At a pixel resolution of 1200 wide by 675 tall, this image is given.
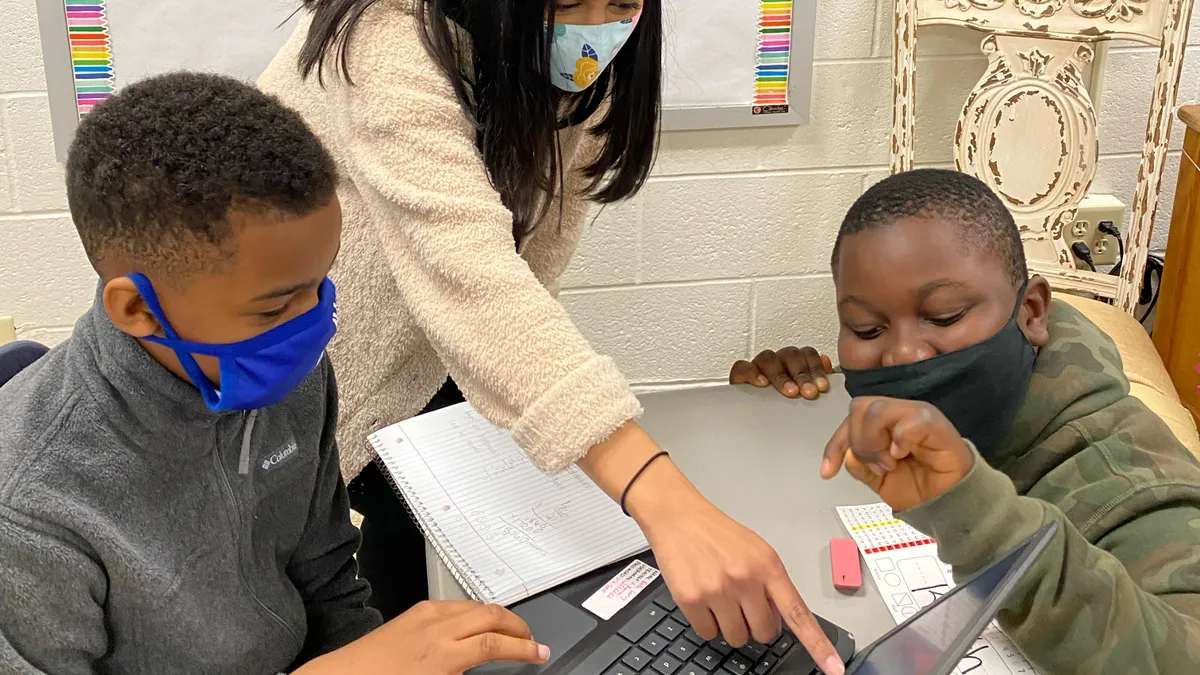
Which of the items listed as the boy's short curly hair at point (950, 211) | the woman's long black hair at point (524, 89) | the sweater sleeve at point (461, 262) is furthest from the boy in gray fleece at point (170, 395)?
the boy's short curly hair at point (950, 211)

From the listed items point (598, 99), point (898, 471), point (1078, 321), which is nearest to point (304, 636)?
point (898, 471)

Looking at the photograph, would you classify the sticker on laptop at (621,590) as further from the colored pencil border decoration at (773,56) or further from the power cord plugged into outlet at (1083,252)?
the power cord plugged into outlet at (1083,252)

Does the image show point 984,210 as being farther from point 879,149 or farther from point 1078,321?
point 879,149

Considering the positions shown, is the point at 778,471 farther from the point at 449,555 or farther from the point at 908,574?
the point at 449,555

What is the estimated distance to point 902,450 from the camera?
2.51ft

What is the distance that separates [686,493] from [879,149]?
148 cm

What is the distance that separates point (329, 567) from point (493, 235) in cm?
38

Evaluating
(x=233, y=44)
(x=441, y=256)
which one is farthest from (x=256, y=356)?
(x=233, y=44)

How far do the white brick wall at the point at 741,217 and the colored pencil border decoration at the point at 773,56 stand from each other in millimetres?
71

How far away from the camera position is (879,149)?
210 cm

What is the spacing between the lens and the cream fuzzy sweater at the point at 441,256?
0.82 meters

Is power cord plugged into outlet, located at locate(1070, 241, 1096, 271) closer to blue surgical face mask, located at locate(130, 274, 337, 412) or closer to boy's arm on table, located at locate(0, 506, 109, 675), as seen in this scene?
blue surgical face mask, located at locate(130, 274, 337, 412)

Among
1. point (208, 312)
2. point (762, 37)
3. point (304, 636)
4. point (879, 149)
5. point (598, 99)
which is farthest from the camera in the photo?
point (879, 149)

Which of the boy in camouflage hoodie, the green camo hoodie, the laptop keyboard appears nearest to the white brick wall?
the boy in camouflage hoodie
